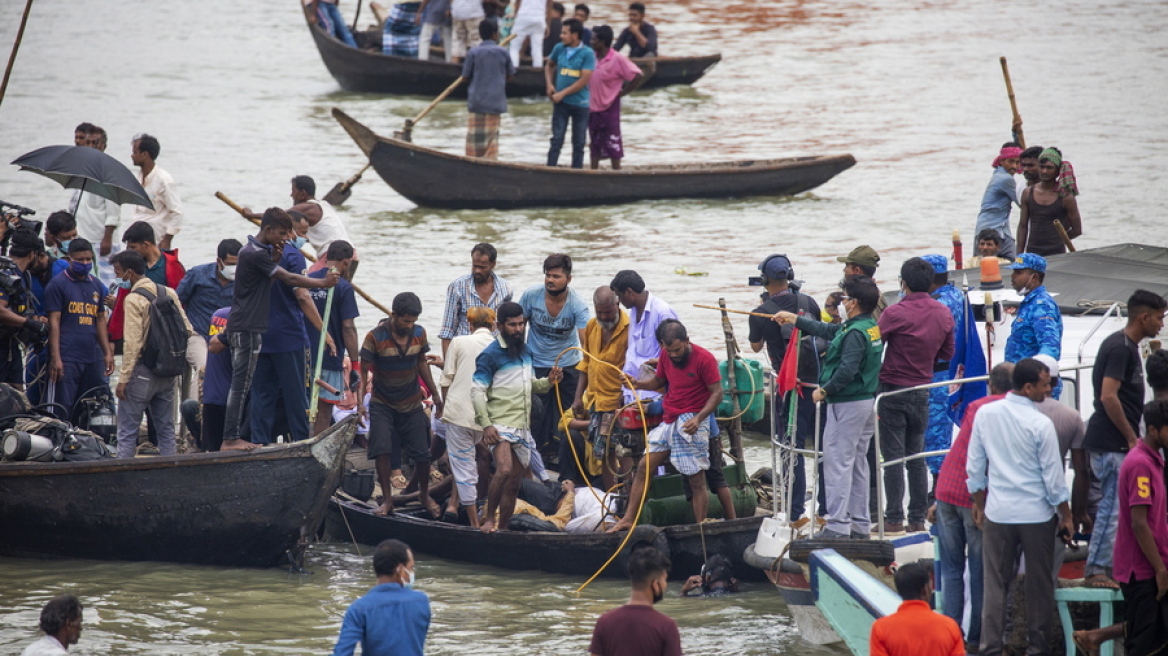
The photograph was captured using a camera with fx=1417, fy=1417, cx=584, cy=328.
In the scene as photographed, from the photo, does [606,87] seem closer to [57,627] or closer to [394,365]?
[394,365]

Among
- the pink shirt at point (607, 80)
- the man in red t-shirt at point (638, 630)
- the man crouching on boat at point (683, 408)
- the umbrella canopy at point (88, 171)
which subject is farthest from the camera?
the pink shirt at point (607, 80)

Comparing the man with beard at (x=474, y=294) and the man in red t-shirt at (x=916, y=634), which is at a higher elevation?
the man with beard at (x=474, y=294)

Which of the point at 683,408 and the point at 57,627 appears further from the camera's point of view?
the point at 683,408

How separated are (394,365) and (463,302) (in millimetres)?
935

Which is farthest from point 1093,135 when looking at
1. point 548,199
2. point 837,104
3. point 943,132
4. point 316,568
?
point 316,568

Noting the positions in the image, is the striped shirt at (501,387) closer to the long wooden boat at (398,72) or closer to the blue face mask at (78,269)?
the blue face mask at (78,269)

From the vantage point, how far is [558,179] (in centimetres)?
1889

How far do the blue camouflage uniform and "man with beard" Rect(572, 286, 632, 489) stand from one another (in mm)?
2046

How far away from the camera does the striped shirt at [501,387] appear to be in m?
9.16

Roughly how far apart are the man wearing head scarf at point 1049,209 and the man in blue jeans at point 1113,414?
4972mm

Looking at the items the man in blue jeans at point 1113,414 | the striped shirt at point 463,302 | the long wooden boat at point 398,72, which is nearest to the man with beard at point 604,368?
the striped shirt at point 463,302

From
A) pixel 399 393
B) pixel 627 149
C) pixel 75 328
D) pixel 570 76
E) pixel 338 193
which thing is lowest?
pixel 399 393

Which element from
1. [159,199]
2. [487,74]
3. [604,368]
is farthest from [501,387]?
[487,74]

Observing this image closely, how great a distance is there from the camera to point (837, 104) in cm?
2698
